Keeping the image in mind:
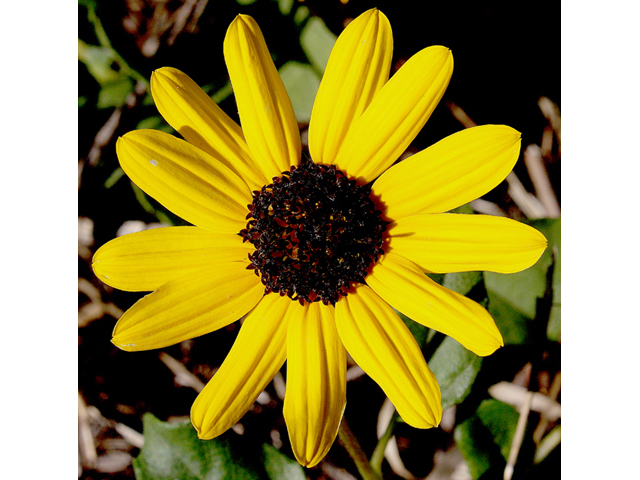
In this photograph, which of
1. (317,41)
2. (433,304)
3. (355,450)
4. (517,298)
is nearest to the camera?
(433,304)

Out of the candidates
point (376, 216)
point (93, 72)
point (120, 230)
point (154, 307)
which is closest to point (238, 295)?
point (154, 307)

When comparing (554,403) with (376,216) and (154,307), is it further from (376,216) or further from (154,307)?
(154,307)

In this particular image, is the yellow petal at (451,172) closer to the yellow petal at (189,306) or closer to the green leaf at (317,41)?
the yellow petal at (189,306)

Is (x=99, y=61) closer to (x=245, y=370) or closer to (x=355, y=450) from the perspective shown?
(x=245, y=370)

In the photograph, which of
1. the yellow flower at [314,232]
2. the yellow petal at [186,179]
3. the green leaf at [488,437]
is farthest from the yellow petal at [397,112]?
the green leaf at [488,437]

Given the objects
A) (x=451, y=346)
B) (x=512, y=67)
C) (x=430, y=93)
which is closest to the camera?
(x=430, y=93)

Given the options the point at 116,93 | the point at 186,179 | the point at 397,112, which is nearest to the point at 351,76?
the point at 397,112


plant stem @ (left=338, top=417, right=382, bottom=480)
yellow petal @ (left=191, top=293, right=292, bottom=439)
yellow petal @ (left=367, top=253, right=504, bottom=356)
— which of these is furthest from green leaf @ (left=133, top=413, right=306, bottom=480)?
yellow petal @ (left=367, top=253, right=504, bottom=356)
